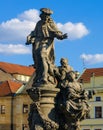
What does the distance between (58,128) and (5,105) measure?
153 feet

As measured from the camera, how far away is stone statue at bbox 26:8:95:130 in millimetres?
15359

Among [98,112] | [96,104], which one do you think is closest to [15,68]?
[96,104]

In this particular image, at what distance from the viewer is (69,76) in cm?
1567

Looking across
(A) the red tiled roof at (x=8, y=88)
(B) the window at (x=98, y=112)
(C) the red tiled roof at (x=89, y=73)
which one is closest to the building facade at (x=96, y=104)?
(B) the window at (x=98, y=112)

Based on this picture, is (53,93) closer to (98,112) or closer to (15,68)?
(98,112)

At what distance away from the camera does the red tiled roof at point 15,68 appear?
77137 mm

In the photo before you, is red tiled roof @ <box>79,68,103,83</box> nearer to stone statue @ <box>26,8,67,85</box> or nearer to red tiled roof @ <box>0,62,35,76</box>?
red tiled roof @ <box>0,62,35,76</box>

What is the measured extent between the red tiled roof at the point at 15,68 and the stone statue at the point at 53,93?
6040cm

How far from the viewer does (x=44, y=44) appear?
53.0 ft

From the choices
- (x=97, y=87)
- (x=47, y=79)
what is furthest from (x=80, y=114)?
(x=97, y=87)

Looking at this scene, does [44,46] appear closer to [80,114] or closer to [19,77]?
[80,114]

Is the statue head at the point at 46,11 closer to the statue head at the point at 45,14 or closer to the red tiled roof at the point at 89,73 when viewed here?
the statue head at the point at 45,14

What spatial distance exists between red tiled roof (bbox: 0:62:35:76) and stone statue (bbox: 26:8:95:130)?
6040 cm

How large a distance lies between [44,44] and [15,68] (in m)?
64.1
